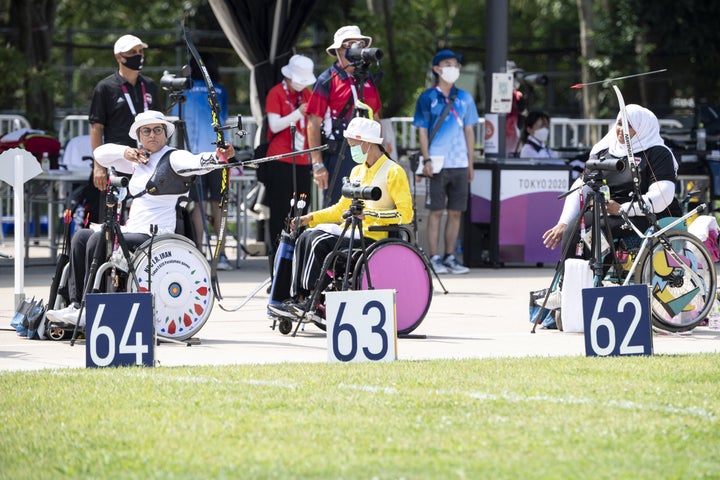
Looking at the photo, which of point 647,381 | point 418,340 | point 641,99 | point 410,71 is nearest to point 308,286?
point 418,340

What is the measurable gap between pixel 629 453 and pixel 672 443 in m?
0.26

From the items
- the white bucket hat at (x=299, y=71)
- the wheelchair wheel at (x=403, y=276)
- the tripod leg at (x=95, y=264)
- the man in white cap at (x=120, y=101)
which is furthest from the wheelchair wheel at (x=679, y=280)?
the white bucket hat at (x=299, y=71)

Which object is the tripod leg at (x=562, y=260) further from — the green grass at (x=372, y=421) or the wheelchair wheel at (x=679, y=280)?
the green grass at (x=372, y=421)

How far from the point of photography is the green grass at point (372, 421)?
5.96 meters

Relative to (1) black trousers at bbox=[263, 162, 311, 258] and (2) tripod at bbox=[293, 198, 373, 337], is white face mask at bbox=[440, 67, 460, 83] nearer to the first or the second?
(1) black trousers at bbox=[263, 162, 311, 258]

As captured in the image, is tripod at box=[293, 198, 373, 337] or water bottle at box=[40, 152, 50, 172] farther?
water bottle at box=[40, 152, 50, 172]

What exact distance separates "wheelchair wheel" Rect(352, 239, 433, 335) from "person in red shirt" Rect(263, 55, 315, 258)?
3.53 m

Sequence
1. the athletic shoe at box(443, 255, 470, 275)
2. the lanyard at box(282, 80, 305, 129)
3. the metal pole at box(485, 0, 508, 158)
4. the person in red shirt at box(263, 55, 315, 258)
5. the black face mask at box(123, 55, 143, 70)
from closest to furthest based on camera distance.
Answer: the black face mask at box(123, 55, 143, 70) < the person in red shirt at box(263, 55, 315, 258) < the lanyard at box(282, 80, 305, 129) < the athletic shoe at box(443, 255, 470, 275) < the metal pole at box(485, 0, 508, 158)

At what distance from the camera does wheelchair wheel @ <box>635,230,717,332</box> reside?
10148mm

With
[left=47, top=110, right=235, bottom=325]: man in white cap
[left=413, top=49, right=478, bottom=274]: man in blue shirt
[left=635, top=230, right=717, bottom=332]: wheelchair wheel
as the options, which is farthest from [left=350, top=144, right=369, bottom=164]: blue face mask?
[left=413, top=49, right=478, bottom=274]: man in blue shirt

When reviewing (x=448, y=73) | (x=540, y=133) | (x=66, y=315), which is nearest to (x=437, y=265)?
(x=448, y=73)

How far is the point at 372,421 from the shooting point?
676 centimetres

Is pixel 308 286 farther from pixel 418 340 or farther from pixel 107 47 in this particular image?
pixel 107 47

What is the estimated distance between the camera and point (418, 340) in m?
9.97
